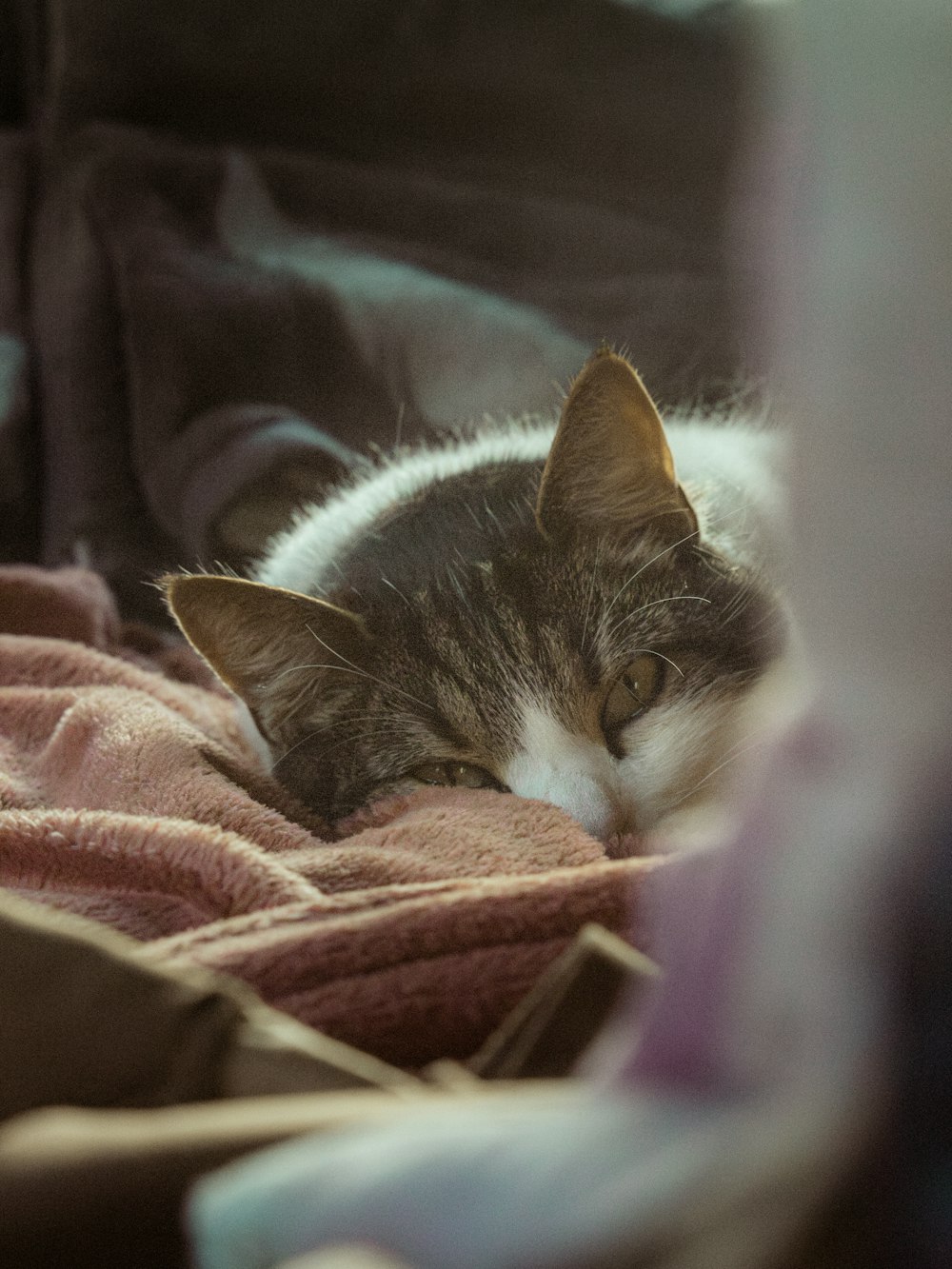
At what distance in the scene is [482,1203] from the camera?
261mm

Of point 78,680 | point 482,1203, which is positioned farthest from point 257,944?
point 78,680

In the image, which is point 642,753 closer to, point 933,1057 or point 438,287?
point 933,1057

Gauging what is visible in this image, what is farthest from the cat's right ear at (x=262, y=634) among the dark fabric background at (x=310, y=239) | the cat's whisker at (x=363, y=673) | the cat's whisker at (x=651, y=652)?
the dark fabric background at (x=310, y=239)

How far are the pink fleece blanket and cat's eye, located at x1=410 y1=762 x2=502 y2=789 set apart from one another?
0.24 ft

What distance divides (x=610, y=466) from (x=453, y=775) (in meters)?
0.27

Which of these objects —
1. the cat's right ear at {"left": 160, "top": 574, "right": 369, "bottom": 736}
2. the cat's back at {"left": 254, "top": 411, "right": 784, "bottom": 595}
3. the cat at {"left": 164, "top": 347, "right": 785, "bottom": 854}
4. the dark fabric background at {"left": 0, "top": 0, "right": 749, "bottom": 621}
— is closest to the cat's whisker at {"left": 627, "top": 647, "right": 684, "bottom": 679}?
the cat at {"left": 164, "top": 347, "right": 785, "bottom": 854}

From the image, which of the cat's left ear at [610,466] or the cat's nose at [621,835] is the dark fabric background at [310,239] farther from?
the cat's nose at [621,835]

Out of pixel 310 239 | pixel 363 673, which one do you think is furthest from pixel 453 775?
pixel 310 239

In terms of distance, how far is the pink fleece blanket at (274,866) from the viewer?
47 cm

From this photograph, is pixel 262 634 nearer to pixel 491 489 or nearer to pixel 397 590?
pixel 397 590

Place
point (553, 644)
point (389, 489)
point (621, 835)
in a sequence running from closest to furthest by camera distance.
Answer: point (621, 835)
point (553, 644)
point (389, 489)

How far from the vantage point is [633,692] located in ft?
2.86

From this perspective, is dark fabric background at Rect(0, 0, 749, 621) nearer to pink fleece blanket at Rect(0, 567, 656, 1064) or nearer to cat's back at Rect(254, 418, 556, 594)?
cat's back at Rect(254, 418, 556, 594)

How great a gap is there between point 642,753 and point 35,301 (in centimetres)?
135
